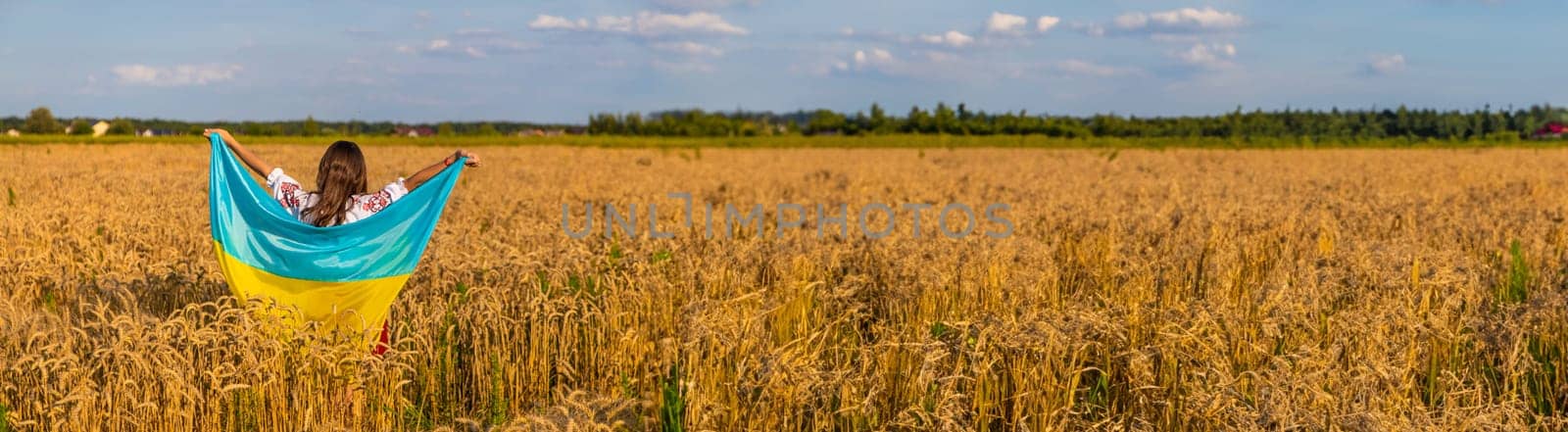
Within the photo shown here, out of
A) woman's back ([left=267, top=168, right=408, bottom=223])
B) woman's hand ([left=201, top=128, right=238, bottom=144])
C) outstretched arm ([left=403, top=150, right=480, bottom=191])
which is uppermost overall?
woman's hand ([left=201, top=128, right=238, bottom=144])

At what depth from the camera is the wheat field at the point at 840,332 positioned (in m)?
4.04

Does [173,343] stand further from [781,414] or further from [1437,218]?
[1437,218]

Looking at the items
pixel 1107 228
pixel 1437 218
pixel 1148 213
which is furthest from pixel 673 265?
pixel 1437 218

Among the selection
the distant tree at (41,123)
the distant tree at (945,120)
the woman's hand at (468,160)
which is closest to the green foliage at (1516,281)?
the woman's hand at (468,160)

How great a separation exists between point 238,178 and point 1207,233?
7.93 meters

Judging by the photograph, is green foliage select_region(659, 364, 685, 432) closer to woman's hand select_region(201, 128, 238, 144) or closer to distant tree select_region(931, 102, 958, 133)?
woman's hand select_region(201, 128, 238, 144)

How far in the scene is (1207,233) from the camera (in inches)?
384

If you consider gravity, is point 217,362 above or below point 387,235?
below

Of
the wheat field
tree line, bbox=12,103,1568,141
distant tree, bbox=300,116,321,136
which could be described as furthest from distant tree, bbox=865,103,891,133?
the wheat field

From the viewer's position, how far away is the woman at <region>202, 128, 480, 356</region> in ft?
16.1

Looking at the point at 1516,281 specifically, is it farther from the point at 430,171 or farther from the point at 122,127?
the point at 122,127

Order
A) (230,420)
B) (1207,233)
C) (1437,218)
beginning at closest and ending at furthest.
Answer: (230,420)
(1207,233)
(1437,218)

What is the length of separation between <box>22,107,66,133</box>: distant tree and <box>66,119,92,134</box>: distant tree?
2.03 feet

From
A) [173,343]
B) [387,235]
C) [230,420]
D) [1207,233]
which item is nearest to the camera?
[230,420]
